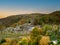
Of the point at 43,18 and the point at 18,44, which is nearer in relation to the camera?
the point at 18,44

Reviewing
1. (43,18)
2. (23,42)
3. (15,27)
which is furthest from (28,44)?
(15,27)

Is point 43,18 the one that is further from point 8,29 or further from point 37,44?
point 37,44

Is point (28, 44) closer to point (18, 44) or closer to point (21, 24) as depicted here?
point (18, 44)

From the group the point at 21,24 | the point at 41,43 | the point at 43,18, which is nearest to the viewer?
the point at 41,43

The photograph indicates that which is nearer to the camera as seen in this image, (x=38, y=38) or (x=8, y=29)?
(x=38, y=38)

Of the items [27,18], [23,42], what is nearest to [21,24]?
[27,18]

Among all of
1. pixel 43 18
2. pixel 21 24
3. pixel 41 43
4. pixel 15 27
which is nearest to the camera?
pixel 41 43

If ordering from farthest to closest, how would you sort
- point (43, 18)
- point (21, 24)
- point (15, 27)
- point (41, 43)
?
1. point (21, 24)
2. point (15, 27)
3. point (43, 18)
4. point (41, 43)

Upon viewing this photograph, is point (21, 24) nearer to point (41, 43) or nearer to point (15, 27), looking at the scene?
point (15, 27)
